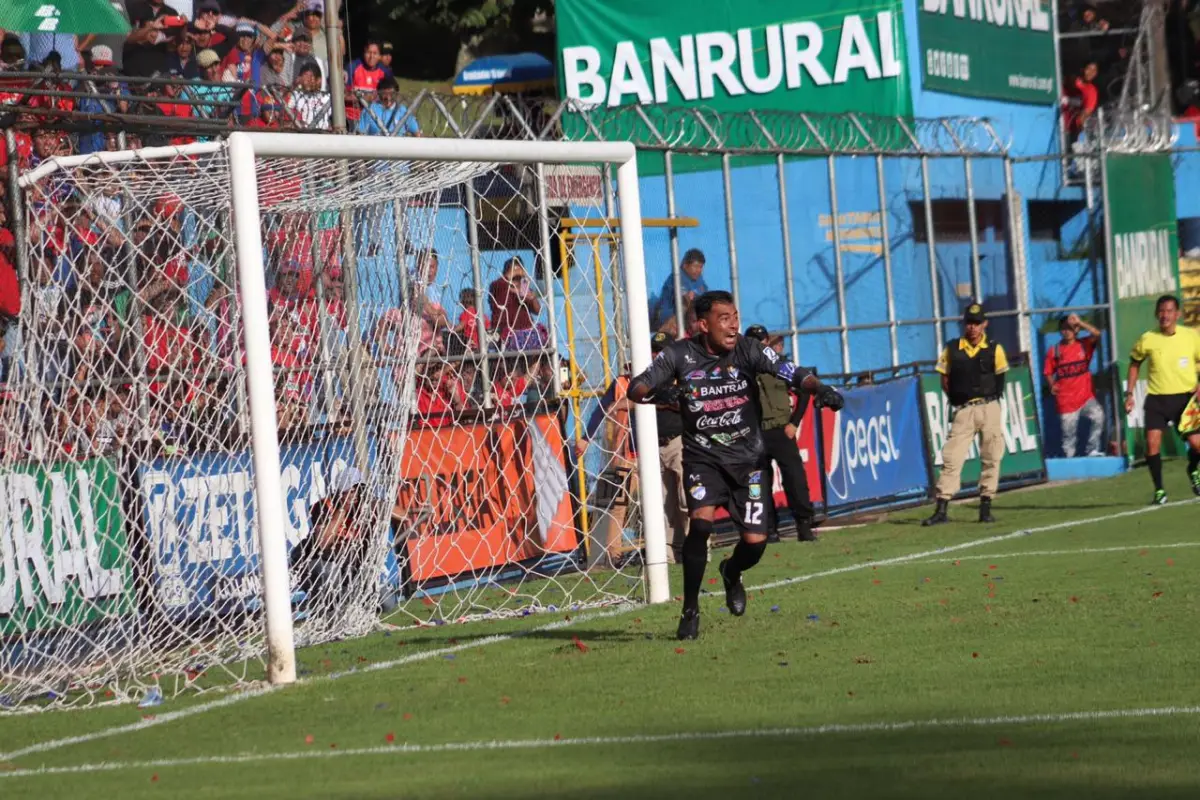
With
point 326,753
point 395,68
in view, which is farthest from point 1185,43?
point 326,753

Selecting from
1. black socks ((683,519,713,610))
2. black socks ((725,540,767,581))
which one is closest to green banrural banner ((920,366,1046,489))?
black socks ((725,540,767,581))

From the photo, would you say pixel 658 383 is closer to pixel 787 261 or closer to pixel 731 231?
pixel 731 231

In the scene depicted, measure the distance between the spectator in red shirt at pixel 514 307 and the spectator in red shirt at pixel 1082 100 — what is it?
1735cm

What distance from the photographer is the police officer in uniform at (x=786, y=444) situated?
1714 centimetres

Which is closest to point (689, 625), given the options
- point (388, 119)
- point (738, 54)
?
point (388, 119)

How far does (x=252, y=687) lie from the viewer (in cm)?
A: 1000

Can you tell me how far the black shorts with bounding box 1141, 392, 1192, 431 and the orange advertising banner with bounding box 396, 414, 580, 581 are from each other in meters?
7.08

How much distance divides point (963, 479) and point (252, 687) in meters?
12.9

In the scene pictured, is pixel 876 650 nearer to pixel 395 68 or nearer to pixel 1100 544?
pixel 1100 544

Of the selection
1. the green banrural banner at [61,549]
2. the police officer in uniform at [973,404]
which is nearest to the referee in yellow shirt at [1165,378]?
the police officer in uniform at [973,404]

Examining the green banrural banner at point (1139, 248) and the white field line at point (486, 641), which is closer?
the white field line at point (486, 641)

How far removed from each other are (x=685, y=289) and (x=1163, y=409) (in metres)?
5.20

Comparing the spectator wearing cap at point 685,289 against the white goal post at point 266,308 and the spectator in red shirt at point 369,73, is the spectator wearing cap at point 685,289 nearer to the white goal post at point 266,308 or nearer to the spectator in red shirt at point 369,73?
the white goal post at point 266,308

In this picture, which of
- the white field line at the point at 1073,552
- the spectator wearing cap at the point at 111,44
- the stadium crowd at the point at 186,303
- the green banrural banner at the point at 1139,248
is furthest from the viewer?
the green banrural banner at the point at 1139,248
